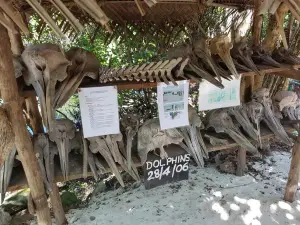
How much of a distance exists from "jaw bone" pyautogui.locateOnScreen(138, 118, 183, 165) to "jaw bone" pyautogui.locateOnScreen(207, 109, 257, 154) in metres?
0.39

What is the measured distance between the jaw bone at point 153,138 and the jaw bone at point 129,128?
4cm

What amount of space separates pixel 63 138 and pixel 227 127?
114 centimetres

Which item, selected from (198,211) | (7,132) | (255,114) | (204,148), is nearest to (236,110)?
(255,114)

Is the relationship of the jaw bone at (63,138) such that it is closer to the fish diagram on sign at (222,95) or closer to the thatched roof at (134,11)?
the thatched roof at (134,11)

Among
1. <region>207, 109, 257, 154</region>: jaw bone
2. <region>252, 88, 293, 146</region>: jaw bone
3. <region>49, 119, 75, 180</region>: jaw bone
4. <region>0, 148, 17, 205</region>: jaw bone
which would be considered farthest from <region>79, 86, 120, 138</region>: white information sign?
<region>252, 88, 293, 146</region>: jaw bone

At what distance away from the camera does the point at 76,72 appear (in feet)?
4.65

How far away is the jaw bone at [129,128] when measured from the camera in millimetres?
1641

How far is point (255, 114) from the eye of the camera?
203cm

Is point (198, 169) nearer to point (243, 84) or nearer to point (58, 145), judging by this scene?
point (243, 84)

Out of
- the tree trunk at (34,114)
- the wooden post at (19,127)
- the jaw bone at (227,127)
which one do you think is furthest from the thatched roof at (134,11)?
the jaw bone at (227,127)

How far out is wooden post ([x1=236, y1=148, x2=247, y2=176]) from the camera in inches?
121

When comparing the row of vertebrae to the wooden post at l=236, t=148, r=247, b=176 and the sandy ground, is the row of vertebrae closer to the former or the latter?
the sandy ground

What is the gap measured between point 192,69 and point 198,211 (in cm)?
158

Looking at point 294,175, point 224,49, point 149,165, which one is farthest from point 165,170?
point 294,175
